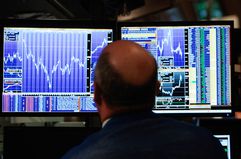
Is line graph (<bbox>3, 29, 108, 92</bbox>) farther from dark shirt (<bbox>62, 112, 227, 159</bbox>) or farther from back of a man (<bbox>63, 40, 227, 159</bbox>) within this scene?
dark shirt (<bbox>62, 112, 227, 159</bbox>)

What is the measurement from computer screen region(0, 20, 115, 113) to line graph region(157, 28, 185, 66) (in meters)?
0.27

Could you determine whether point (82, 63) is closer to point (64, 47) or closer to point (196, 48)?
point (64, 47)

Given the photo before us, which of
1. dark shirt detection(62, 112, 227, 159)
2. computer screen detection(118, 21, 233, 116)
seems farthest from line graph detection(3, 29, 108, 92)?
dark shirt detection(62, 112, 227, 159)

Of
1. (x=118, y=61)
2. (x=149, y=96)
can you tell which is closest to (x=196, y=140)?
(x=149, y=96)

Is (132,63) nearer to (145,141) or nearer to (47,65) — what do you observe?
(145,141)

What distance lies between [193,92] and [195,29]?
29 cm

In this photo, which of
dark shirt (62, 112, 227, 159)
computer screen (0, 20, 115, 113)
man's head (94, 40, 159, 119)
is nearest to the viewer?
dark shirt (62, 112, 227, 159)

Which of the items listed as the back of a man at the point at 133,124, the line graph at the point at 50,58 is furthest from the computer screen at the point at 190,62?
the back of a man at the point at 133,124

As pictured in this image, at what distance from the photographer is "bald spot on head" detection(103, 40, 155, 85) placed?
1377 millimetres

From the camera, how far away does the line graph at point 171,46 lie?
2293 mm

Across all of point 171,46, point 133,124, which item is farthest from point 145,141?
point 171,46

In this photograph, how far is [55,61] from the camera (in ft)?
7.41

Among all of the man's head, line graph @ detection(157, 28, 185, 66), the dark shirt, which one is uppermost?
line graph @ detection(157, 28, 185, 66)

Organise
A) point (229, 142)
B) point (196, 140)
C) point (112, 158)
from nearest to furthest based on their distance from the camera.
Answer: point (112, 158) < point (196, 140) < point (229, 142)
